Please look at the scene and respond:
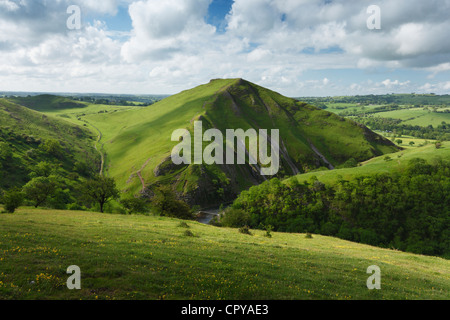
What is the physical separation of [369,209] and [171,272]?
82889 mm

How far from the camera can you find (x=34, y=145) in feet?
392

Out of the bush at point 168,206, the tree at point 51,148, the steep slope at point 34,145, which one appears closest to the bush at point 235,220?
the bush at point 168,206

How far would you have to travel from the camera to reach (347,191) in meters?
82.1

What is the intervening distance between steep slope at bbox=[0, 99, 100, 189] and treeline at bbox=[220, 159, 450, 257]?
291ft

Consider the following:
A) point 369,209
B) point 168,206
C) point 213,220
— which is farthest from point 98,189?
point 369,209

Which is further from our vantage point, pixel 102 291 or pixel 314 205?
pixel 314 205

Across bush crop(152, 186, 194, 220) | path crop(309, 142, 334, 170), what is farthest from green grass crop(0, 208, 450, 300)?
path crop(309, 142, 334, 170)

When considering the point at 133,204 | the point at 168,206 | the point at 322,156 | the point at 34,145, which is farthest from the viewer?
the point at 322,156

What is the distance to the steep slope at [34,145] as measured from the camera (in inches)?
3622

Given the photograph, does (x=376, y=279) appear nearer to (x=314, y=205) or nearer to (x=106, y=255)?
(x=106, y=255)

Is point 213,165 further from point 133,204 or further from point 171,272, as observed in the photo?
point 171,272

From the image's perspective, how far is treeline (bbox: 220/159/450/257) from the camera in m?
70.3

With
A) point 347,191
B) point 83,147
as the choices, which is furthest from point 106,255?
point 83,147
